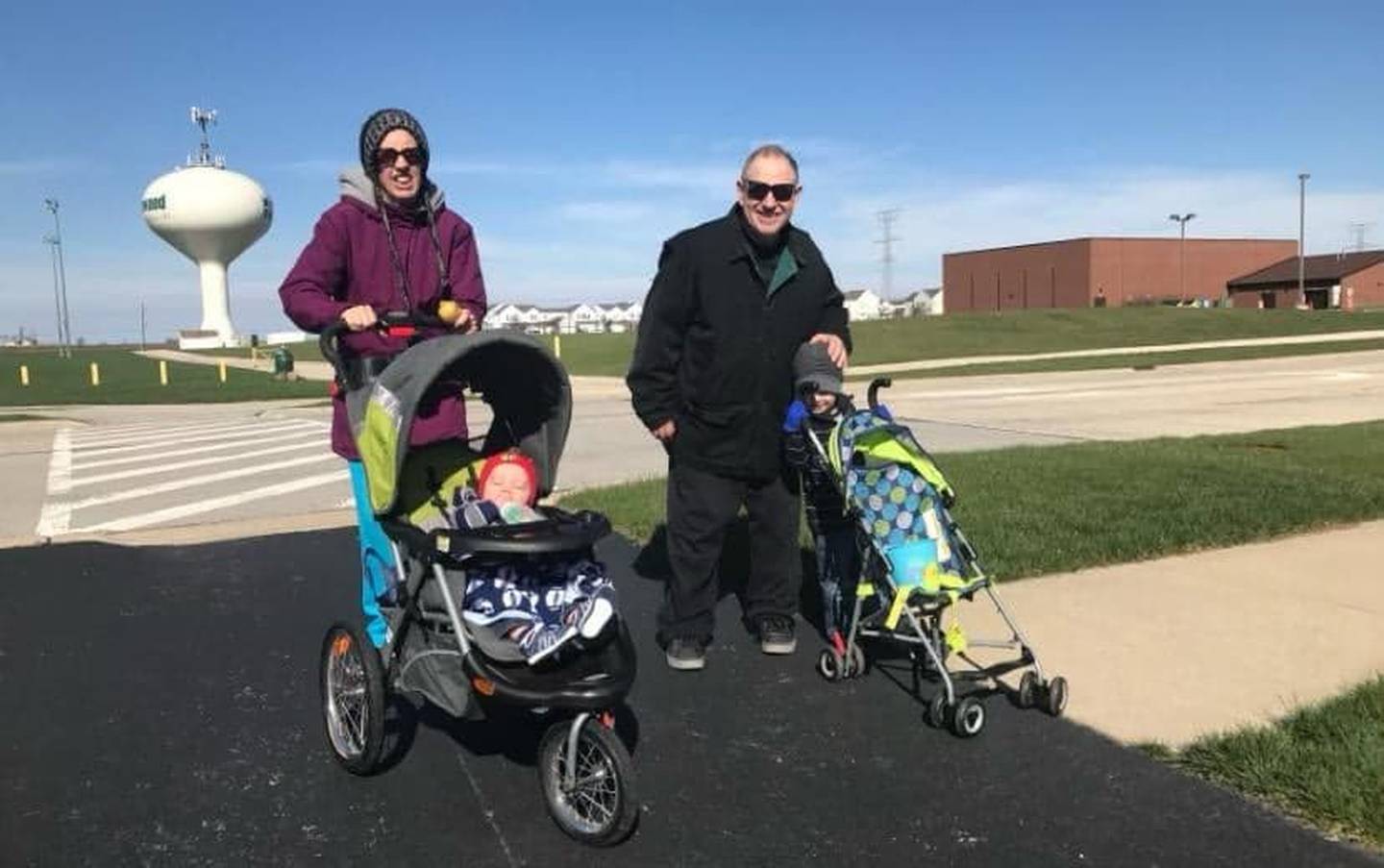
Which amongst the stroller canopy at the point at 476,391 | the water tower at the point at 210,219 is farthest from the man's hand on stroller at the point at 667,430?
the water tower at the point at 210,219

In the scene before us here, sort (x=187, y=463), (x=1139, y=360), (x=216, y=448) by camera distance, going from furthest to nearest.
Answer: (x=1139, y=360) < (x=216, y=448) < (x=187, y=463)

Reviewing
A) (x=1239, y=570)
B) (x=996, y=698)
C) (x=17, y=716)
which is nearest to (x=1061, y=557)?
(x=1239, y=570)

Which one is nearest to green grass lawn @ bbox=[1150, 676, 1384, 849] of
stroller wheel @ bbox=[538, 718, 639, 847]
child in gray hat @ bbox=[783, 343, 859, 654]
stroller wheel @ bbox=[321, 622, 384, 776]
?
child in gray hat @ bbox=[783, 343, 859, 654]

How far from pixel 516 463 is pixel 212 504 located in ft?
22.0

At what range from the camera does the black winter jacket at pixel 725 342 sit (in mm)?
4547

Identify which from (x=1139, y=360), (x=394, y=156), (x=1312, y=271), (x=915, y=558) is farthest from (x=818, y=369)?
(x=1312, y=271)

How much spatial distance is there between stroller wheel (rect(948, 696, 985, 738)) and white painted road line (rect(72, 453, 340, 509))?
8.09 meters

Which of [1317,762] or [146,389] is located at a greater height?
[146,389]

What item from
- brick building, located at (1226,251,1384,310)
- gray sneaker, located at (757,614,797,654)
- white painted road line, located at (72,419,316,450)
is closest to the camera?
gray sneaker, located at (757,614,797,654)

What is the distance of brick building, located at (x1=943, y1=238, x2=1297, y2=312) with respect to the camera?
89312 millimetres

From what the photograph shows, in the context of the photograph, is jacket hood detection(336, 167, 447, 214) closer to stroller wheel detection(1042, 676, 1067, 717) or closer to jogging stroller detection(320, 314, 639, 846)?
jogging stroller detection(320, 314, 639, 846)

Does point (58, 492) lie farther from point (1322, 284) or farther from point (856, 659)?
point (1322, 284)

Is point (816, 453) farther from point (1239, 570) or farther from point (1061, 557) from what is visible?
point (1239, 570)

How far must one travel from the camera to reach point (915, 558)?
402cm
